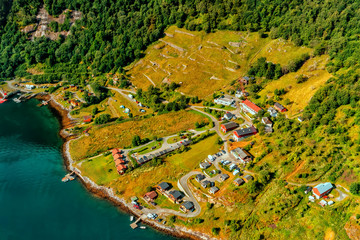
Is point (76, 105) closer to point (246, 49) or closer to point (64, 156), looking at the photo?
point (64, 156)

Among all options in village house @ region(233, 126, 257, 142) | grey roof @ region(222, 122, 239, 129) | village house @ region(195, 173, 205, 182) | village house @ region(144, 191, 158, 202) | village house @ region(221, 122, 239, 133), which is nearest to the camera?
village house @ region(144, 191, 158, 202)

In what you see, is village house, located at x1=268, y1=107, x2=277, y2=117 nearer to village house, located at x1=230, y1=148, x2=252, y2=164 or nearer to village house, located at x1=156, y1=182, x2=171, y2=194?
village house, located at x1=230, y1=148, x2=252, y2=164

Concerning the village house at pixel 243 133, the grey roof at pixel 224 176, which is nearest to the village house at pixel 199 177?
the grey roof at pixel 224 176

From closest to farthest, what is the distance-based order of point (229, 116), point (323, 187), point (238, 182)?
point (323, 187) → point (238, 182) → point (229, 116)

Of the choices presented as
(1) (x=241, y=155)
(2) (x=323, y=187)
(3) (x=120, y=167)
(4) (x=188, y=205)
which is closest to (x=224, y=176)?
(1) (x=241, y=155)

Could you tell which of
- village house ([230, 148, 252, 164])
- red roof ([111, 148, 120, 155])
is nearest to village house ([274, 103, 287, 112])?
village house ([230, 148, 252, 164])

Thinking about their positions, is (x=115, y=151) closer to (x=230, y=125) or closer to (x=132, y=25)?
(x=230, y=125)
